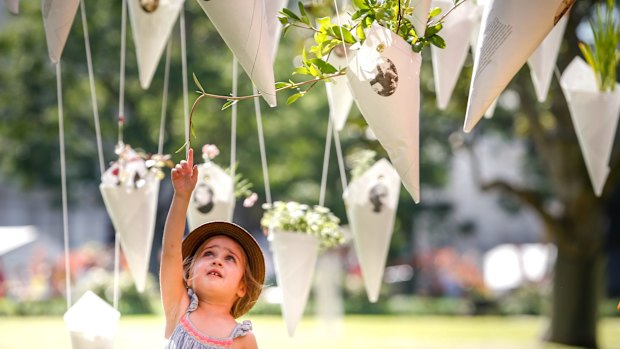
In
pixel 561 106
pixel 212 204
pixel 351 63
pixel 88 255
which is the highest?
pixel 351 63

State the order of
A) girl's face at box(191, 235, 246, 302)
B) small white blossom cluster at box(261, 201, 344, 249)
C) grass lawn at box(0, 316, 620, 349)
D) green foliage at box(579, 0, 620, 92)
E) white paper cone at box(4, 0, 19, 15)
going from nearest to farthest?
girl's face at box(191, 235, 246, 302)
white paper cone at box(4, 0, 19, 15)
green foliage at box(579, 0, 620, 92)
small white blossom cluster at box(261, 201, 344, 249)
grass lawn at box(0, 316, 620, 349)

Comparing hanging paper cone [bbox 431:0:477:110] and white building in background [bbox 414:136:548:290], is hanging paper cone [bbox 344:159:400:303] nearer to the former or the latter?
hanging paper cone [bbox 431:0:477:110]

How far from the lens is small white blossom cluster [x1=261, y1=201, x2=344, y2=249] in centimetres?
482

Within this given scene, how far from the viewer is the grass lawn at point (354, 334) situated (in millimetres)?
10281

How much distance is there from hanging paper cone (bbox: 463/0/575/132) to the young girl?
26.4 inches

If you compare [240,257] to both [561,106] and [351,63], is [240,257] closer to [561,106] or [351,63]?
[351,63]

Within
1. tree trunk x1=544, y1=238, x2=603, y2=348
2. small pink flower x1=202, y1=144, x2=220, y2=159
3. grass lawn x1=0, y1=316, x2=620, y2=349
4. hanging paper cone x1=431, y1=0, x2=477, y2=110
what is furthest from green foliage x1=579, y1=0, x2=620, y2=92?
tree trunk x1=544, y1=238, x2=603, y2=348

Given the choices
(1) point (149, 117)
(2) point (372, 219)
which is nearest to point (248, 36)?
(2) point (372, 219)

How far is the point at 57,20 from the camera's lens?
11.6ft

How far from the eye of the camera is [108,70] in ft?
60.2

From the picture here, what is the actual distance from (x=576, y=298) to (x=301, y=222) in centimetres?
619

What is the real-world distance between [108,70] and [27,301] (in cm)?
440

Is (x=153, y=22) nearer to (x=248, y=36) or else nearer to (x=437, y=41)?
(x=248, y=36)

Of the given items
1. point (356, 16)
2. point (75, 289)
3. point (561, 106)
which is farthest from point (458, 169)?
point (356, 16)
